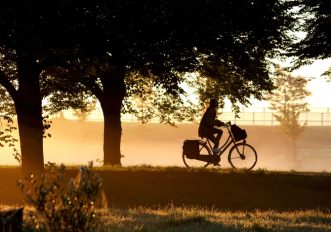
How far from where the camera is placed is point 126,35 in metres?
16.6

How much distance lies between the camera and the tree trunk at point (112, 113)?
2556 centimetres

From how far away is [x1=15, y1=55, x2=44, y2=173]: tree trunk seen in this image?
1892cm

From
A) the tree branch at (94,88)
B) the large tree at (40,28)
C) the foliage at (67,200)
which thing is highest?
the large tree at (40,28)

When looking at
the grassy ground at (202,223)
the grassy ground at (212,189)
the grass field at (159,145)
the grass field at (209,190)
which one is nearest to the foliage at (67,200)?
the grassy ground at (202,223)

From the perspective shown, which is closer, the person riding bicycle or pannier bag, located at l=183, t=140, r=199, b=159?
the person riding bicycle

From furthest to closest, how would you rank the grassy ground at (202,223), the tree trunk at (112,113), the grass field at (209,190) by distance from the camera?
the tree trunk at (112,113)
the grass field at (209,190)
the grassy ground at (202,223)

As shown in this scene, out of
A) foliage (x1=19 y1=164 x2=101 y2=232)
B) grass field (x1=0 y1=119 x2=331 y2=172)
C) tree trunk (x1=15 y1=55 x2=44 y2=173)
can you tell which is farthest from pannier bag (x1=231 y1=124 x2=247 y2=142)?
grass field (x1=0 y1=119 x2=331 y2=172)

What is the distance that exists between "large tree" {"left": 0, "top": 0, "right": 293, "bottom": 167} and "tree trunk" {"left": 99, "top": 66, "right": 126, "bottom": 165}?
7.14 feet

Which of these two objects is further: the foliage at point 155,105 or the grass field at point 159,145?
the grass field at point 159,145

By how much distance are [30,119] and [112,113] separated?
711 cm

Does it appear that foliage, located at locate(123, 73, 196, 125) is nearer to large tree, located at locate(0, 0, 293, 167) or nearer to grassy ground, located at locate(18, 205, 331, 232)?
large tree, located at locate(0, 0, 293, 167)

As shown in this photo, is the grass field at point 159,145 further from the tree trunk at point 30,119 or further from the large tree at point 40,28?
the large tree at point 40,28

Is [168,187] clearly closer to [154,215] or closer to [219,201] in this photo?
[219,201]

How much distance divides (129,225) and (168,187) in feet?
28.6
